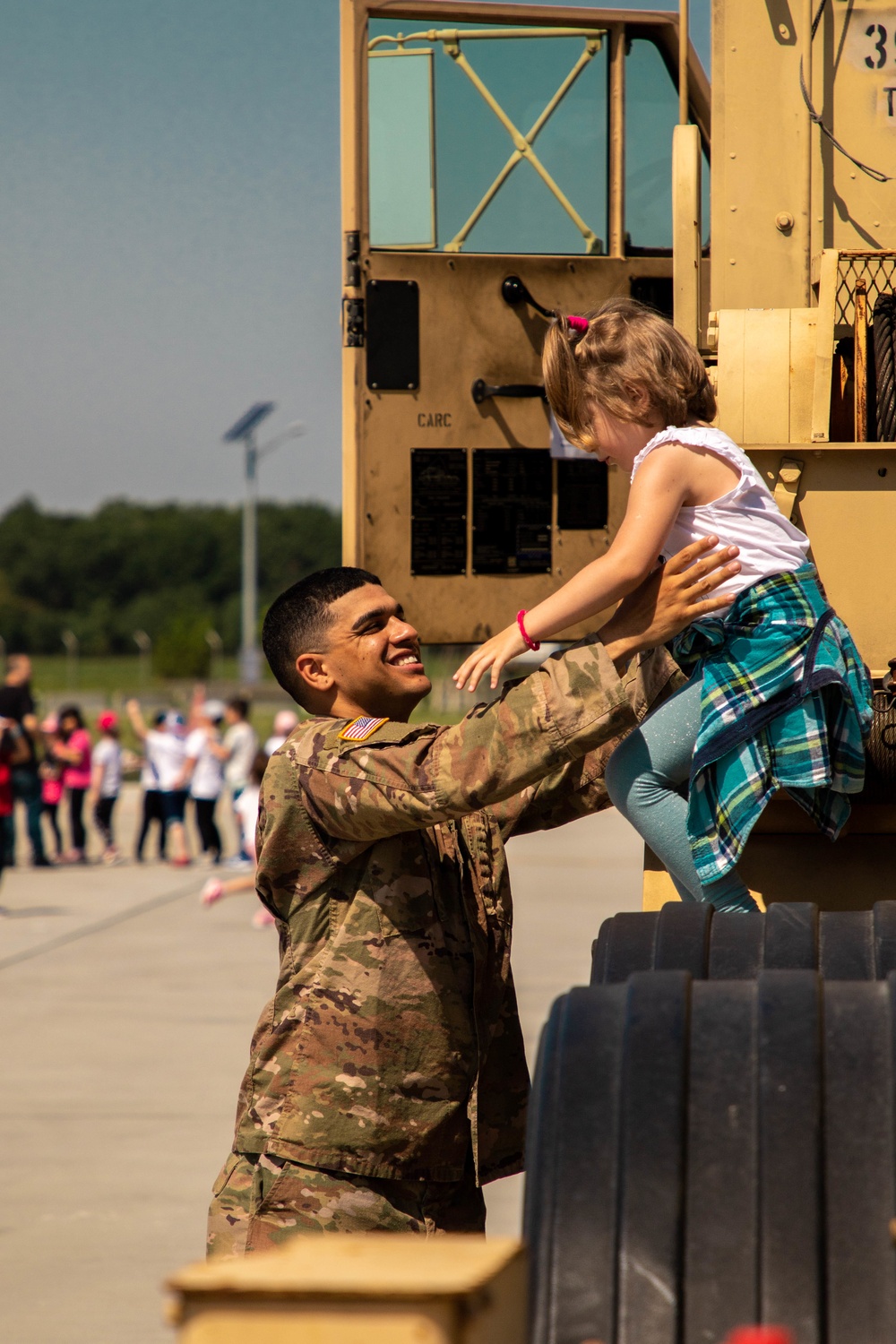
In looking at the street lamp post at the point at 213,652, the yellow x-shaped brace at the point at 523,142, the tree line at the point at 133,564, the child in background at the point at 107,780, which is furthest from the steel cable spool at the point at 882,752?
the tree line at the point at 133,564

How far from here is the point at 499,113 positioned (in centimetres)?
482

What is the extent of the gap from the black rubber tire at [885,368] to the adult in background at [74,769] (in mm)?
16715

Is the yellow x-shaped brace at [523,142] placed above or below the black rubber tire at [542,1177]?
above

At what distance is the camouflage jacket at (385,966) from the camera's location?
278 cm

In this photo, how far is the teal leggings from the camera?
2748 mm

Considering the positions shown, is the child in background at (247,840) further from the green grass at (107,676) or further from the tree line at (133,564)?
the tree line at (133,564)

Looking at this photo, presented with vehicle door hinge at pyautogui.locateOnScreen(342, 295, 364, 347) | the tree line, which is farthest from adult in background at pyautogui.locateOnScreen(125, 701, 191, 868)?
the tree line

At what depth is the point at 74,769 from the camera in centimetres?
1912

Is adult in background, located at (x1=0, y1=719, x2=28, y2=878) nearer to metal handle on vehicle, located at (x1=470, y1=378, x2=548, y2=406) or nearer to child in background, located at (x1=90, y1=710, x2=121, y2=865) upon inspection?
child in background, located at (x1=90, y1=710, x2=121, y2=865)

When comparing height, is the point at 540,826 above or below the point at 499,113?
below

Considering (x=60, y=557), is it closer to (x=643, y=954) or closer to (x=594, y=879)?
(x=594, y=879)

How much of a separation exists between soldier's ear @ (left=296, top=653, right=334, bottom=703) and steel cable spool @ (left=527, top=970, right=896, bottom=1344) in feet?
4.45

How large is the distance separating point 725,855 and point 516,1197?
14.7 ft

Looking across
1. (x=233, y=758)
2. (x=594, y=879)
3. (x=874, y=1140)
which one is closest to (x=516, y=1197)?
(x=874, y=1140)
